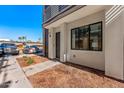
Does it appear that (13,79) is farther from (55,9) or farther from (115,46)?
(55,9)

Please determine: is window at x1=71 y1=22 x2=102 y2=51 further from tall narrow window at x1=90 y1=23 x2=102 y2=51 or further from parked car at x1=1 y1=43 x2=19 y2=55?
parked car at x1=1 y1=43 x2=19 y2=55

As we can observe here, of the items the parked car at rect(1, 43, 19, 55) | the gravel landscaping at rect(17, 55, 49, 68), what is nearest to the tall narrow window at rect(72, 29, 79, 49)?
the gravel landscaping at rect(17, 55, 49, 68)

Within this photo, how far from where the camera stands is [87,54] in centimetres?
837

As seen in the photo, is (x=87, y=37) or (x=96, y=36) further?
(x=87, y=37)

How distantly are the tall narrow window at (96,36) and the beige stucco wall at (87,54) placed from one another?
0.25 meters

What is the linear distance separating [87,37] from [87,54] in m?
1.02

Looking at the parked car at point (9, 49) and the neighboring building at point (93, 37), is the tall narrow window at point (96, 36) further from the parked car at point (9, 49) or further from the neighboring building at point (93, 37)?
the parked car at point (9, 49)

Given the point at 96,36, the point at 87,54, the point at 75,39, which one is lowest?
the point at 87,54

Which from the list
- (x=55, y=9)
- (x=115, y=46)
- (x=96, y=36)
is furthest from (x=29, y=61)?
(x=115, y=46)

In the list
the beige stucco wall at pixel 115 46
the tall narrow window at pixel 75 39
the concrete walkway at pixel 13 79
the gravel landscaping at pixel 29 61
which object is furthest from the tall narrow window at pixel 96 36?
the gravel landscaping at pixel 29 61

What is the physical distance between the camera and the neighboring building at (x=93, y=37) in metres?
5.70

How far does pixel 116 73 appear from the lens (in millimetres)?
5773

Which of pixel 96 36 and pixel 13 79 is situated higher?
pixel 96 36
